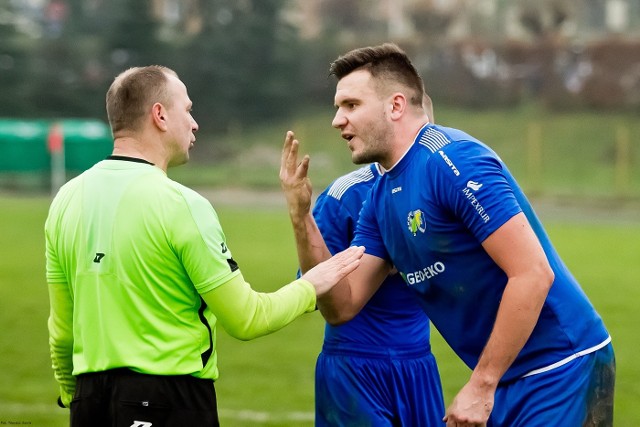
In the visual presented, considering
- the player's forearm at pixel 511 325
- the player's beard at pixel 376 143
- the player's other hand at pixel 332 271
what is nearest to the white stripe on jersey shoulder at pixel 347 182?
the player's beard at pixel 376 143

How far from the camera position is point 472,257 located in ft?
14.1

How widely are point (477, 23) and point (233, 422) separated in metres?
49.2

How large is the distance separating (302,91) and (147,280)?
4357 centimetres

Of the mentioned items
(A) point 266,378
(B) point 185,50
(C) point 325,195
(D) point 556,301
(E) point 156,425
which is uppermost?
(B) point 185,50

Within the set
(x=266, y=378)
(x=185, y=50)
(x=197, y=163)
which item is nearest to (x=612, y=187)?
(x=197, y=163)

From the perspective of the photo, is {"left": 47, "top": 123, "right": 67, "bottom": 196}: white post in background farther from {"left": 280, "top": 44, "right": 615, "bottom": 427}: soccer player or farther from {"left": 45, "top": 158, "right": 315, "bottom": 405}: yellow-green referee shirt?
{"left": 45, "top": 158, "right": 315, "bottom": 405}: yellow-green referee shirt

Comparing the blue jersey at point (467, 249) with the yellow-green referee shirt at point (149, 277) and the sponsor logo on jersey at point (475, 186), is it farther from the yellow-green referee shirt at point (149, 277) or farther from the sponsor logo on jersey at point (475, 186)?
the yellow-green referee shirt at point (149, 277)

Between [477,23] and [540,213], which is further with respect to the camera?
[477,23]

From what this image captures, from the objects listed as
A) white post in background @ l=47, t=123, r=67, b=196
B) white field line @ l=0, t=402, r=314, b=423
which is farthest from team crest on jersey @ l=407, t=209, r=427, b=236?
white post in background @ l=47, t=123, r=67, b=196

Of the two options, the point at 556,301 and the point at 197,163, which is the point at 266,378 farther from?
the point at 197,163

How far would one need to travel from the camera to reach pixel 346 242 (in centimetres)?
550

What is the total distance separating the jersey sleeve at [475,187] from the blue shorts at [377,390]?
136 centimetres

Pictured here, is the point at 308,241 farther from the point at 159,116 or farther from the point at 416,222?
the point at 159,116

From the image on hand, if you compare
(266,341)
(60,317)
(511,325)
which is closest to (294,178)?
(60,317)
